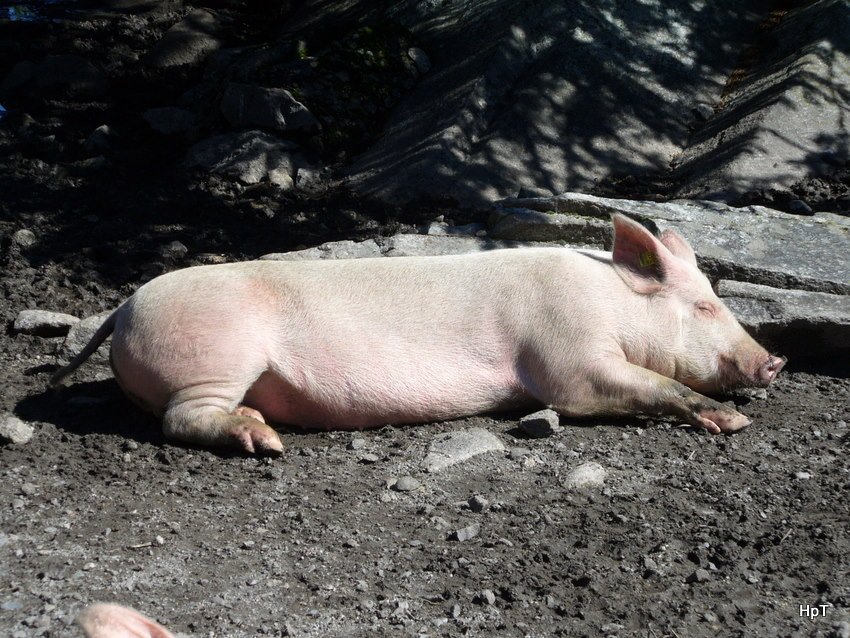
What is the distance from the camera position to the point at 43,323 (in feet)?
17.7

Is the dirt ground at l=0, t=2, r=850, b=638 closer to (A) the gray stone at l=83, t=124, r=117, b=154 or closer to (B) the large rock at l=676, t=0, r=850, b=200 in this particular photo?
(B) the large rock at l=676, t=0, r=850, b=200

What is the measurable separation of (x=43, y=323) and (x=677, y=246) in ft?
11.3

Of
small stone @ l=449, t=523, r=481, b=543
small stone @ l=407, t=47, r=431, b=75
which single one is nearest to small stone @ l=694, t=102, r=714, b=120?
small stone @ l=407, t=47, r=431, b=75

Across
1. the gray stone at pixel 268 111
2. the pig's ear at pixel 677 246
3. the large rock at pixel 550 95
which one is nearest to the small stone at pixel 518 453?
the pig's ear at pixel 677 246

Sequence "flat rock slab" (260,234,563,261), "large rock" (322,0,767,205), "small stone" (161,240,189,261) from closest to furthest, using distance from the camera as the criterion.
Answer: "flat rock slab" (260,234,563,261)
"small stone" (161,240,189,261)
"large rock" (322,0,767,205)

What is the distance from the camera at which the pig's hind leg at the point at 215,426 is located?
3975mm

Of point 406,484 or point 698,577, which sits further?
point 406,484

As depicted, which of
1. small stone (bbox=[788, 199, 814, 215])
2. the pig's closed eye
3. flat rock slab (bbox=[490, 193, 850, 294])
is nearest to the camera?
the pig's closed eye

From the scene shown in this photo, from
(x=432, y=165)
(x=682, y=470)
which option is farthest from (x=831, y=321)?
(x=432, y=165)

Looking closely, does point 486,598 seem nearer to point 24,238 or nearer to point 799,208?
point 799,208

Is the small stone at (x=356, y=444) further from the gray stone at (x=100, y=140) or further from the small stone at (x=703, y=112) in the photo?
the small stone at (x=703, y=112)

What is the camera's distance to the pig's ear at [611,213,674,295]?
15.0 ft

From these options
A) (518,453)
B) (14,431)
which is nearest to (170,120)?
(14,431)

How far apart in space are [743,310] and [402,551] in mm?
2655
